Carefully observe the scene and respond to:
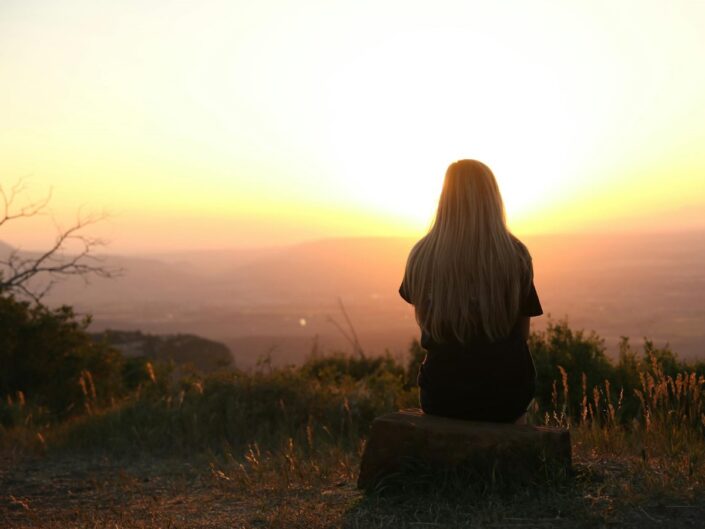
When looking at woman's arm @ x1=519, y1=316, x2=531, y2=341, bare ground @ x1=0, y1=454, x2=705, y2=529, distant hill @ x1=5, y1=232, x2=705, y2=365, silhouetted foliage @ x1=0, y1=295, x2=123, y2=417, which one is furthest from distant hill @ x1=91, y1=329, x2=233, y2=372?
woman's arm @ x1=519, y1=316, x2=531, y2=341

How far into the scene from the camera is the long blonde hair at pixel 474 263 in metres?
4.43

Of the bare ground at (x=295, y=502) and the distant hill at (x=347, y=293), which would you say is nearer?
the bare ground at (x=295, y=502)

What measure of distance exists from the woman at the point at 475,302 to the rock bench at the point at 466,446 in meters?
0.20

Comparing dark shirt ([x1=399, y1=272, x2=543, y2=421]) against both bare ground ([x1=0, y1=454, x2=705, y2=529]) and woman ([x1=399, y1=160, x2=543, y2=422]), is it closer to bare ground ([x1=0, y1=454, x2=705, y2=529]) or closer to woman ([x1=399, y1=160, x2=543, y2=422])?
woman ([x1=399, y1=160, x2=543, y2=422])

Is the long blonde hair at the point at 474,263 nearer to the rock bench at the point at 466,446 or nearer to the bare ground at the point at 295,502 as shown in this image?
the rock bench at the point at 466,446

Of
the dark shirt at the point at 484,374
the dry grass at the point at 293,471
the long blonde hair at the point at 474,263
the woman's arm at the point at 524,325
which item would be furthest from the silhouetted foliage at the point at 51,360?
the woman's arm at the point at 524,325

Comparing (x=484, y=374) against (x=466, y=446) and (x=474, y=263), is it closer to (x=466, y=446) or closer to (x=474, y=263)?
(x=466, y=446)

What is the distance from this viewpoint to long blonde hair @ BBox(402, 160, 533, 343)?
443 centimetres

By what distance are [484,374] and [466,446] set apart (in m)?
0.46

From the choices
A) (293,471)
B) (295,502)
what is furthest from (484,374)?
(293,471)

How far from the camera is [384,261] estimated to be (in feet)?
272

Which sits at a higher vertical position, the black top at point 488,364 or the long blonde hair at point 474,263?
the long blonde hair at point 474,263

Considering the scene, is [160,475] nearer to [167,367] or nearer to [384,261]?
[167,367]

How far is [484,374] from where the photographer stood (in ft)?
14.7
